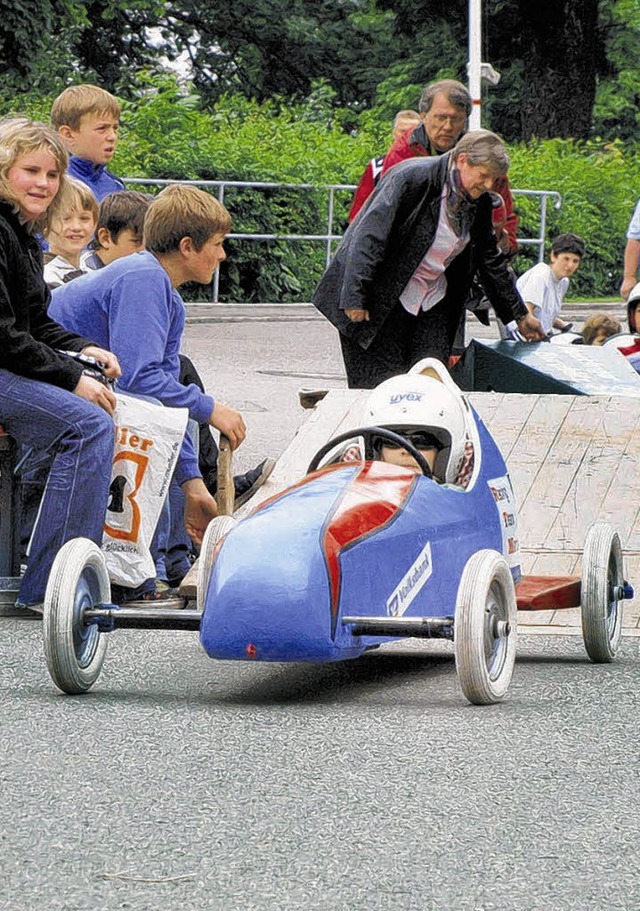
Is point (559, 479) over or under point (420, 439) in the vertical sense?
under

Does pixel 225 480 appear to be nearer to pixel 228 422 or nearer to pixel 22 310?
pixel 228 422

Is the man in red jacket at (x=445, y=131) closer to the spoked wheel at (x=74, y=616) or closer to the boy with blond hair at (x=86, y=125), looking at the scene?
the boy with blond hair at (x=86, y=125)

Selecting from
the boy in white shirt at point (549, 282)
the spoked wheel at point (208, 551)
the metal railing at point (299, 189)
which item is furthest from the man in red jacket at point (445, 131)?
the metal railing at point (299, 189)

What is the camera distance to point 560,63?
38156mm

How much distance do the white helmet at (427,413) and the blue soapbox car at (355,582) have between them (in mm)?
21

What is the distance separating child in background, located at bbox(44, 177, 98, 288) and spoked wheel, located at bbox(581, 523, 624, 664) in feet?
9.07

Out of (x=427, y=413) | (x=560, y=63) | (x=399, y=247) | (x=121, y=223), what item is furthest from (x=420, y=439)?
(x=560, y=63)

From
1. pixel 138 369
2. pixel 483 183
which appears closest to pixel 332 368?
pixel 483 183

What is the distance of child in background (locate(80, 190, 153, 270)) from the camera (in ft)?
26.9

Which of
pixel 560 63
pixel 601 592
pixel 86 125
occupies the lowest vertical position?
pixel 560 63

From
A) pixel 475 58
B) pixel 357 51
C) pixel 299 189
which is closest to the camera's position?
pixel 299 189

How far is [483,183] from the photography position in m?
8.85

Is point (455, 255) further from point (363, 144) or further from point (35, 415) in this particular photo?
point (363, 144)

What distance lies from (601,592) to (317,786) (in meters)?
1.90
